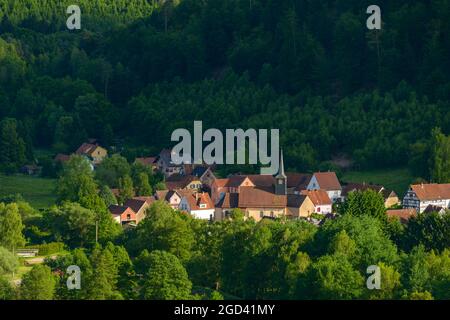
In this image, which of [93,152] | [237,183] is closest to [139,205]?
[237,183]

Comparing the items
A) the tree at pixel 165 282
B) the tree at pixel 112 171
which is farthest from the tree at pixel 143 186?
the tree at pixel 165 282

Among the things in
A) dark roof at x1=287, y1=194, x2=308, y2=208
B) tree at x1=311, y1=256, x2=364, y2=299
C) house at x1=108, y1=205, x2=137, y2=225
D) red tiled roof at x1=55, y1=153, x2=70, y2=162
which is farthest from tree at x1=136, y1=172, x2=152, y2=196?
tree at x1=311, y1=256, x2=364, y2=299

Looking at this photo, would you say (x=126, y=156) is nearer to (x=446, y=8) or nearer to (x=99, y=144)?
(x=99, y=144)

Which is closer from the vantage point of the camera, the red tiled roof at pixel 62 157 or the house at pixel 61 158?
the house at pixel 61 158

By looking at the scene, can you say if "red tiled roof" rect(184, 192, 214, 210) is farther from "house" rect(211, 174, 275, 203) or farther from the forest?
Result: the forest

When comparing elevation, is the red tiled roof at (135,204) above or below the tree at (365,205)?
below

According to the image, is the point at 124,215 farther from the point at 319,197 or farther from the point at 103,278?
the point at 103,278

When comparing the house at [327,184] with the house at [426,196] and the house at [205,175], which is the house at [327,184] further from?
the house at [205,175]

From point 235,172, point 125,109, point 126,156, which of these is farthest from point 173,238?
point 125,109
